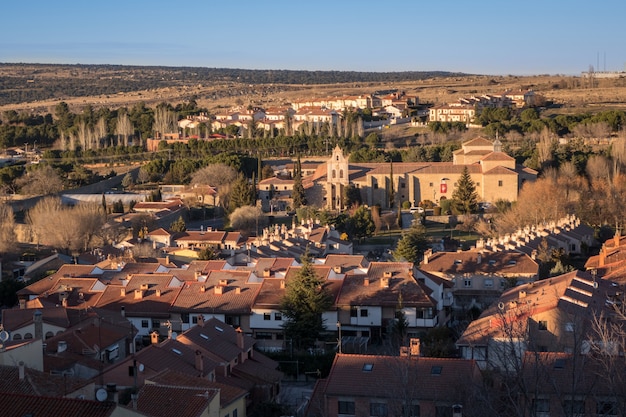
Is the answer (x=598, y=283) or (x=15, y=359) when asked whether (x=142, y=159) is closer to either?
(x=598, y=283)

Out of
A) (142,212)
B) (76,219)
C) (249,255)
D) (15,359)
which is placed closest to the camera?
(15,359)

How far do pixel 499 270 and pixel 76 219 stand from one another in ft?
47.0

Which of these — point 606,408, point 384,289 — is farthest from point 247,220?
point 606,408

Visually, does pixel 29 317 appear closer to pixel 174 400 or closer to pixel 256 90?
pixel 174 400

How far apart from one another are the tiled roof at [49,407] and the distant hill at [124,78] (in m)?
94.7

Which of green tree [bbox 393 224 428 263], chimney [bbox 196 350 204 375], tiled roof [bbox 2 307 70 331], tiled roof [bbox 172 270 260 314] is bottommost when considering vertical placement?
green tree [bbox 393 224 428 263]

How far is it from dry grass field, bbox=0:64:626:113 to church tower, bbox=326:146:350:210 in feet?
89.3

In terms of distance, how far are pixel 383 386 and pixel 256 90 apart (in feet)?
339

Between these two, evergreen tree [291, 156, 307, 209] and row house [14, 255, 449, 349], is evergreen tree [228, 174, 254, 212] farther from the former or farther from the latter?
row house [14, 255, 449, 349]

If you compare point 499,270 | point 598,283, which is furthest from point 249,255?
point 598,283

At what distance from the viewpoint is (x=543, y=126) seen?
2078 inches

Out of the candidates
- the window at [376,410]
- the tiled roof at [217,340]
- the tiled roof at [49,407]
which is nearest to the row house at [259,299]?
the tiled roof at [217,340]

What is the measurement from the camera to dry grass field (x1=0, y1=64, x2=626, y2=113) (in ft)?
253

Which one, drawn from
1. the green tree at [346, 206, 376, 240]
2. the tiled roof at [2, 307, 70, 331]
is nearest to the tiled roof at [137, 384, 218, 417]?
the tiled roof at [2, 307, 70, 331]
